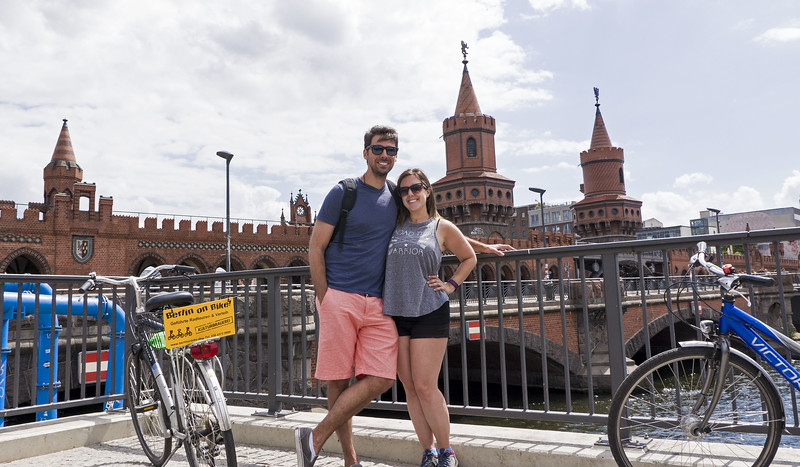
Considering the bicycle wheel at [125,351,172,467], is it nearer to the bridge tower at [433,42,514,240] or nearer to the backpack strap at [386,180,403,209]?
the backpack strap at [386,180,403,209]

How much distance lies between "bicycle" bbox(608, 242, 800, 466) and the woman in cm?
73

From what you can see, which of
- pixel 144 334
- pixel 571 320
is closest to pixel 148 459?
pixel 144 334

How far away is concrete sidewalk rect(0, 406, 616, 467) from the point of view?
2830mm

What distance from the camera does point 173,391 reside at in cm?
290

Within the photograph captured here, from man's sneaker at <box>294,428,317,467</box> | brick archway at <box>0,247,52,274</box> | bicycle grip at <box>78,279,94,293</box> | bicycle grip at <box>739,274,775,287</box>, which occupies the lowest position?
man's sneaker at <box>294,428,317,467</box>

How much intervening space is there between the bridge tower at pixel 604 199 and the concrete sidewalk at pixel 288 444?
162 feet

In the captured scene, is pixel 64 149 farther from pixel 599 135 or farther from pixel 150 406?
pixel 599 135

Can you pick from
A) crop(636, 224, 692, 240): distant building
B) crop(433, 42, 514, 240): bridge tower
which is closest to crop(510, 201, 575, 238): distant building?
crop(636, 224, 692, 240): distant building

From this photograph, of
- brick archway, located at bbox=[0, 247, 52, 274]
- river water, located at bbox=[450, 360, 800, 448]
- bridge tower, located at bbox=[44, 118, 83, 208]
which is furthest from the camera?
bridge tower, located at bbox=[44, 118, 83, 208]

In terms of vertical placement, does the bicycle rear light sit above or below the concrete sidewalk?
above

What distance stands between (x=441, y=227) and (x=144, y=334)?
1.71m

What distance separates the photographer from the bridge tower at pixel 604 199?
5053 cm

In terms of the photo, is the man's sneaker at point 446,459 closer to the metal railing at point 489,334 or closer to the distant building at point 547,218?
the metal railing at point 489,334

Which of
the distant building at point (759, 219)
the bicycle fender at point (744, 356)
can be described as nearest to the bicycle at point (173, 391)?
the bicycle fender at point (744, 356)
